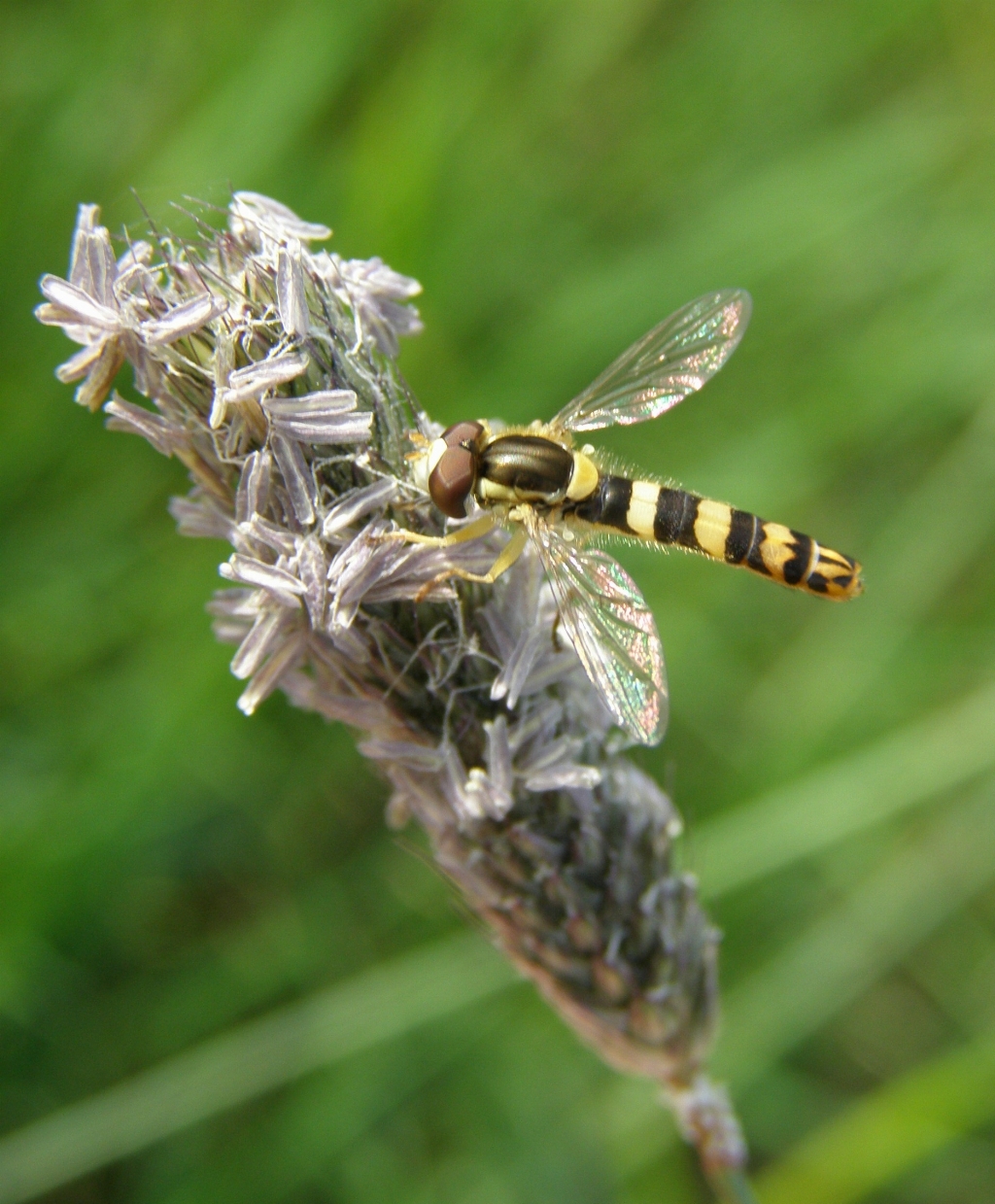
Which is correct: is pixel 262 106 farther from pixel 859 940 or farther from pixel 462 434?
pixel 859 940

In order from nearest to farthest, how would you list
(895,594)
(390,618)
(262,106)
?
(390,618), (262,106), (895,594)

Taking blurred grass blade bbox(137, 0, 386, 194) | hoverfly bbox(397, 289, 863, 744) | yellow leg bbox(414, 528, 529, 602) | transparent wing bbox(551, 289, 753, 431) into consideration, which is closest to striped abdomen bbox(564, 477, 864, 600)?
hoverfly bbox(397, 289, 863, 744)

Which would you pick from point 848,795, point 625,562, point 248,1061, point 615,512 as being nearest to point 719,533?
point 615,512

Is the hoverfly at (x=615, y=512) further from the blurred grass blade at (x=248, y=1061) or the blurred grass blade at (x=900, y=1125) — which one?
the blurred grass blade at (x=900, y=1125)

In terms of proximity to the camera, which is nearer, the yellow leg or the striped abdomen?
the yellow leg

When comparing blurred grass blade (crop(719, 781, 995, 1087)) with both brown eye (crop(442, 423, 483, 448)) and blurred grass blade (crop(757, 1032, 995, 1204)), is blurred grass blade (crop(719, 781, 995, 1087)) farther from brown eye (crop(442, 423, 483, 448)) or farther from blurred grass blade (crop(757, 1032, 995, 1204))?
brown eye (crop(442, 423, 483, 448))

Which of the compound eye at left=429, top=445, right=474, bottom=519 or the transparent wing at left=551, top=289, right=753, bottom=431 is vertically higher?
the transparent wing at left=551, top=289, right=753, bottom=431
